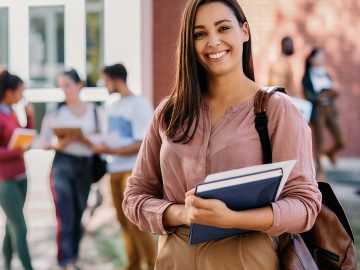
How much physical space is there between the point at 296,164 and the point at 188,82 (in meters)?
0.44

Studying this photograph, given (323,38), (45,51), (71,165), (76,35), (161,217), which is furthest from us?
(323,38)

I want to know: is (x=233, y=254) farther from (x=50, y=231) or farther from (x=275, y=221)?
(x=50, y=231)

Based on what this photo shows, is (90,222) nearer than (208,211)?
No

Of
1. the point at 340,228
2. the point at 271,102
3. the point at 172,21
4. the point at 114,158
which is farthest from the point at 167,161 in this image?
the point at 172,21

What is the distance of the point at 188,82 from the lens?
2.20 metres

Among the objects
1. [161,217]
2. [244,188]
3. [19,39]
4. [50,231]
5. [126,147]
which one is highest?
[19,39]

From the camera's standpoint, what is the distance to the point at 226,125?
2.11m

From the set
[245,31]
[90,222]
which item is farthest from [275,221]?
[90,222]

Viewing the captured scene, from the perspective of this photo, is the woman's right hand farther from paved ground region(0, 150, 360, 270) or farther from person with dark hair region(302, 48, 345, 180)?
person with dark hair region(302, 48, 345, 180)

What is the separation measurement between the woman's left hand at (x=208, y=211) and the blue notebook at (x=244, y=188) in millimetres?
18

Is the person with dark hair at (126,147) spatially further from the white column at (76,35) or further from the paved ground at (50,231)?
the white column at (76,35)

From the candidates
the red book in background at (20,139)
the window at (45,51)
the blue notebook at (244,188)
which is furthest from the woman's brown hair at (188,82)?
the window at (45,51)

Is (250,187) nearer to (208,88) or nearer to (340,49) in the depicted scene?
(208,88)

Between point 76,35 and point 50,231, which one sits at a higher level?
point 76,35
